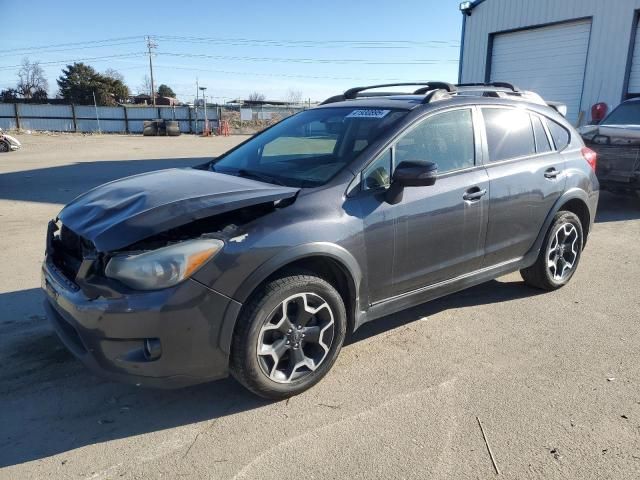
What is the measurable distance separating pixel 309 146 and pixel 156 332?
2021 mm

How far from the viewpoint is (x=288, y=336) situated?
3.02 meters

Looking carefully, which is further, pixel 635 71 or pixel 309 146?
pixel 635 71

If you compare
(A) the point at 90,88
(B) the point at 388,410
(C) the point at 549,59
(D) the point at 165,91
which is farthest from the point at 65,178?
(D) the point at 165,91

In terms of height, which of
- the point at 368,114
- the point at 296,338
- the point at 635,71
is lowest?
the point at 296,338

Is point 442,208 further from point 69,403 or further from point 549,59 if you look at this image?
point 549,59

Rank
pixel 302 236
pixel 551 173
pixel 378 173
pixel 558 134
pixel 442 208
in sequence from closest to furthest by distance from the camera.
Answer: pixel 302 236 → pixel 378 173 → pixel 442 208 → pixel 551 173 → pixel 558 134

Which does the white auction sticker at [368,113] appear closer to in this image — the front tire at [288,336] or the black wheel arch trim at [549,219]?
the front tire at [288,336]

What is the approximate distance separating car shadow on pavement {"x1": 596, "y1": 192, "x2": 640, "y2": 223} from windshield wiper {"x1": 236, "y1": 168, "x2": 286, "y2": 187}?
6.44 metres

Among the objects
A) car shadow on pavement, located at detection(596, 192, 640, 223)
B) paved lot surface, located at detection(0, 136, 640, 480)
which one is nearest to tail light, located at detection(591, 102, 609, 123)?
car shadow on pavement, located at detection(596, 192, 640, 223)

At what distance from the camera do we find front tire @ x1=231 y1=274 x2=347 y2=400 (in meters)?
2.82

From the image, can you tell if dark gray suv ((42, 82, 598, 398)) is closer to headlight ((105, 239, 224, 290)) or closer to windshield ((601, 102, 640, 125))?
headlight ((105, 239, 224, 290))

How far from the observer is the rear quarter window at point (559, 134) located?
4680mm

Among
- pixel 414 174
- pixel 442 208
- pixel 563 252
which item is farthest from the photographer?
pixel 563 252

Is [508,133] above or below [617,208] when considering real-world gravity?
above
